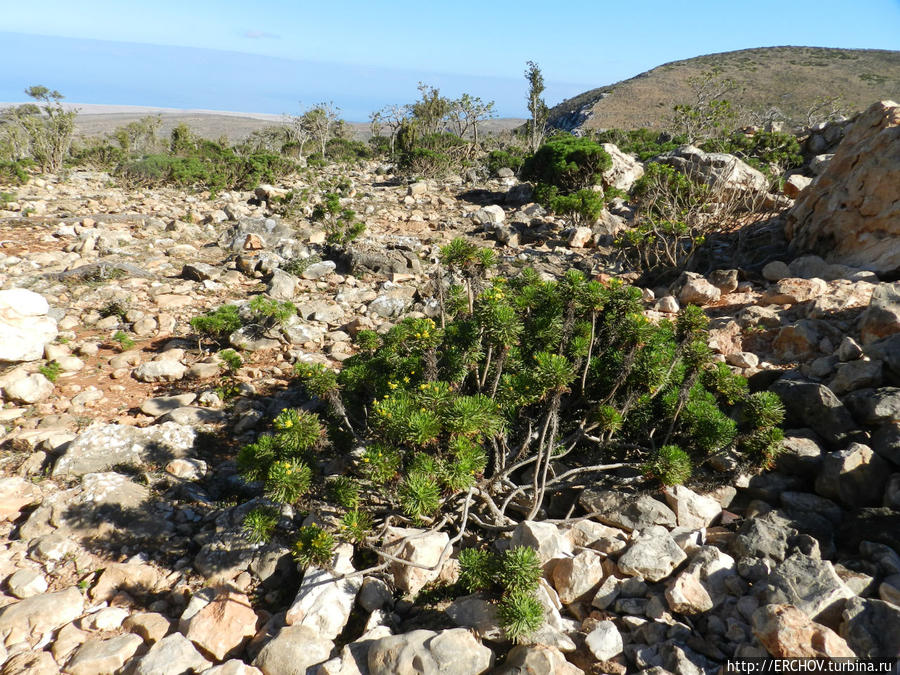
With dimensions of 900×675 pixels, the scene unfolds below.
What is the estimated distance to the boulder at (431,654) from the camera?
2.94m

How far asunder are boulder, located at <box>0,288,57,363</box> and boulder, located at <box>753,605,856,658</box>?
8832 millimetres

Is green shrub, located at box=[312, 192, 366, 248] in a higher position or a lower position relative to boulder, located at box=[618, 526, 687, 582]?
higher

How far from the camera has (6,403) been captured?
6305mm

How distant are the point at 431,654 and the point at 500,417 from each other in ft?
5.54

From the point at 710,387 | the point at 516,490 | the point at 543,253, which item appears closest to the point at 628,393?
the point at 710,387

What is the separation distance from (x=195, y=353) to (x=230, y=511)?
4056 mm

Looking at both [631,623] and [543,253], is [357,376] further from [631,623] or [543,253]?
[543,253]

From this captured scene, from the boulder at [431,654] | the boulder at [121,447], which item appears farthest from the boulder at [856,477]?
the boulder at [121,447]

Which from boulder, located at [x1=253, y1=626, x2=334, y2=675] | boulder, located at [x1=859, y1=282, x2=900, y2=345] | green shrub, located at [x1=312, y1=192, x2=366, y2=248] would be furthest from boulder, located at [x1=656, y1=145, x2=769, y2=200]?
boulder, located at [x1=253, y1=626, x2=334, y2=675]

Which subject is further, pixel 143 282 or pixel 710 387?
pixel 143 282

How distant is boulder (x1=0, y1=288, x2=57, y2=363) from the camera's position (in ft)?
22.4

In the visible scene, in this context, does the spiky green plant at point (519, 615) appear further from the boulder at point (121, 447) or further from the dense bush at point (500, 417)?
the boulder at point (121, 447)

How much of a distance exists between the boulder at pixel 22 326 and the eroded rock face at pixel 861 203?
41.2 feet

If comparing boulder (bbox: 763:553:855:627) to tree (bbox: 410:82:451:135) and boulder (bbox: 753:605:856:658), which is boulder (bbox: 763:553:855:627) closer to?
boulder (bbox: 753:605:856:658)
